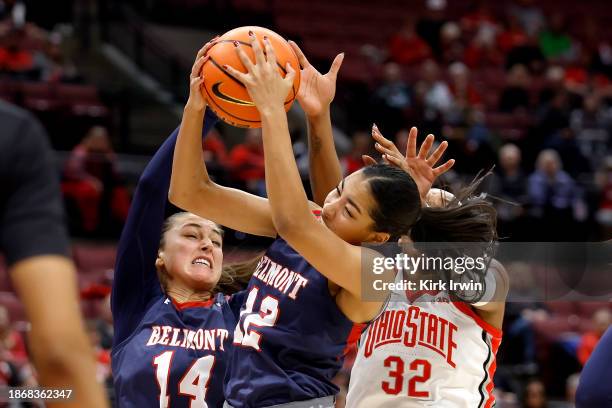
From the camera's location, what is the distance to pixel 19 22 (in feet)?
37.4

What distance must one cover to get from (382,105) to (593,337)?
3.85 m

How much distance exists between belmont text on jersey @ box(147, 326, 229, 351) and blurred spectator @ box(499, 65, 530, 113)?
10515mm

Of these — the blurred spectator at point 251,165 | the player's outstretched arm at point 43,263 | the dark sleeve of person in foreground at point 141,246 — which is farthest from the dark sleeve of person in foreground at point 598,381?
the blurred spectator at point 251,165

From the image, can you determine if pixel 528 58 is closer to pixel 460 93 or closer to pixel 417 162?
pixel 460 93

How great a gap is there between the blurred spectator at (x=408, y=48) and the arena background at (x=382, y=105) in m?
0.02

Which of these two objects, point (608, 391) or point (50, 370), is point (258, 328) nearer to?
point (608, 391)

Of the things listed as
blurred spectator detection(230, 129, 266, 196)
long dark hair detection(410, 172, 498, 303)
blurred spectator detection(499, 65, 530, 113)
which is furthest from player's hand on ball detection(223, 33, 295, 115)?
blurred spectator detection(499, 65, 530, 113)

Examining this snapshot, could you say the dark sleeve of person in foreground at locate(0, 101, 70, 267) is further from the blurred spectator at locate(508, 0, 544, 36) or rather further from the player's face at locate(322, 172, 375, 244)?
the blurred spectator at locate(508, 0, 544, 36)

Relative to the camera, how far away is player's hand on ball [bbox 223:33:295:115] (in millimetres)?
2822

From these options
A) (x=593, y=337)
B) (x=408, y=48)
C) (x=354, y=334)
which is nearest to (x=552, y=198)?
(x=593, y=337)

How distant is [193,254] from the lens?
354 cm

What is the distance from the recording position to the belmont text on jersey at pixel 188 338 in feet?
11.1

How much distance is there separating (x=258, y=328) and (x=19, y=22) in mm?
9263

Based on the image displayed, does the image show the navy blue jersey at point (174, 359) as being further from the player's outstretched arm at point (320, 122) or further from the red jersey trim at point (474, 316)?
the red jersey trim at point (474, 316)
